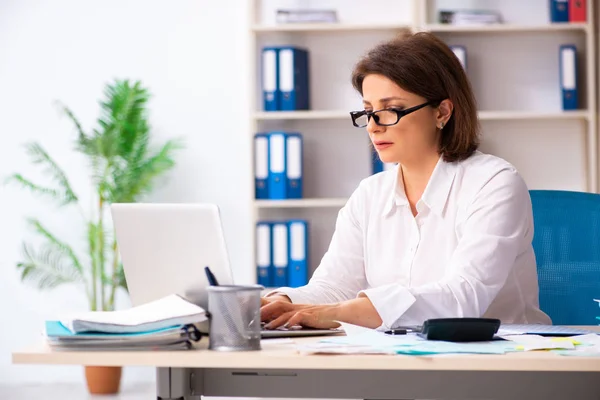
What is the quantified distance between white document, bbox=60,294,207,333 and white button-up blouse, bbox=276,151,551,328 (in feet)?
1.48

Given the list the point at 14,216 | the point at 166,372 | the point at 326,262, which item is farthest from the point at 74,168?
the point at 166,372

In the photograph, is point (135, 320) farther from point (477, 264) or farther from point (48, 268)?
point (48, 268)

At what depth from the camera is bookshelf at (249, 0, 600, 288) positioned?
4234 mm

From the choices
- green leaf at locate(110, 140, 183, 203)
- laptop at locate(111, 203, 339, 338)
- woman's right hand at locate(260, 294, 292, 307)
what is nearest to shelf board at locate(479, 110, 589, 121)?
green leaf at locate(110, 140, 183, 203)

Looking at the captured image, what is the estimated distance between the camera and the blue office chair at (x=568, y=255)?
2.22 meters

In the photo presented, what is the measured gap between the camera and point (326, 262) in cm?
224

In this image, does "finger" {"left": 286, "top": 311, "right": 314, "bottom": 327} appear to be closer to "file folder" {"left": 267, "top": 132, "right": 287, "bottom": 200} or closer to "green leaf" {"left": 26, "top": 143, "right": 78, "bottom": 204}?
"file folder" {"left": 267, "top": 132, "right": 287, "bottom": 200}

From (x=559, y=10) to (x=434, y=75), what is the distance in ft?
7.58

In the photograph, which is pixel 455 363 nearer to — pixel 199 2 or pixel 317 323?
pixel 317 323

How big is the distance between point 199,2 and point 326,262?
278 centimetres

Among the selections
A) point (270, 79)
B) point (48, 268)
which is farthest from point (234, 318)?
point (48, 268)

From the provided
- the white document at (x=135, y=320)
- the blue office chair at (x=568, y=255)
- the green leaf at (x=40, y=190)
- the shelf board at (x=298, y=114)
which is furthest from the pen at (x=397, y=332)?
the green leaf at (x=40, y=190)

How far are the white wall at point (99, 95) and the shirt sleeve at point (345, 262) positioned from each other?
2.39 meters

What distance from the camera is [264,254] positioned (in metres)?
4.14
